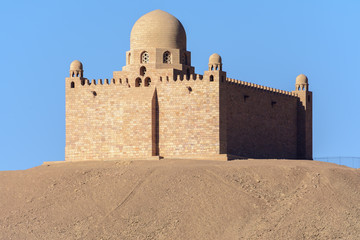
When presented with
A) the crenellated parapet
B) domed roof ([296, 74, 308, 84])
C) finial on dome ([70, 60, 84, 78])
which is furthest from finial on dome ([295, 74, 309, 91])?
finial on dome ([70, 60, 84, 78])

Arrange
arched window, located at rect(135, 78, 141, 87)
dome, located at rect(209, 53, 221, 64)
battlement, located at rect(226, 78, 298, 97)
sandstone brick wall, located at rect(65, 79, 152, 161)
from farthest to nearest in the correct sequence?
1. battlement, located at rect(226, 78, 298, 97)
2. arched window, located at rect(135, 78, 141, 87)
3. sandstone brick wall, located at rect(65, 79, 152, 161)
4. dome, located at rect(209, 53, 221, 64)

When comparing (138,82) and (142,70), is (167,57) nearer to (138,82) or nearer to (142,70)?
(142,70)

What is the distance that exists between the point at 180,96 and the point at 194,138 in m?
2.47

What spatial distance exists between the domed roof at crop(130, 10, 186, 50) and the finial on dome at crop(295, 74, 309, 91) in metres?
9.99

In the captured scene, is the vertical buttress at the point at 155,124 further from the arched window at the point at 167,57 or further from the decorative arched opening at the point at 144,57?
the decorative arched opening at the point at 144,57

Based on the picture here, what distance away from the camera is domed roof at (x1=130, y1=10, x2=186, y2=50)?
58.6 m

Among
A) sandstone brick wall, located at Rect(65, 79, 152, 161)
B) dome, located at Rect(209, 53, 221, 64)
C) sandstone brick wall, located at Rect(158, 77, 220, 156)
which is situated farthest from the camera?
sandstone brick wall, located at Rect(65, 79, 152, 161)

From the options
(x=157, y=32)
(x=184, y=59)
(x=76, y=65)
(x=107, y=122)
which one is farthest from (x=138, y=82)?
(x=76, y=65)

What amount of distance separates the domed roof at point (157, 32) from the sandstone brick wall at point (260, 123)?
4283mm

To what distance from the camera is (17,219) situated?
4959 centimetres

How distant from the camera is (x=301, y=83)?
215 ft

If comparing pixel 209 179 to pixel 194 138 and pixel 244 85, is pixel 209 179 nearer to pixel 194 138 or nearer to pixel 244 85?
pixel 194 138

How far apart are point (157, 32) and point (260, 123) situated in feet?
27.5

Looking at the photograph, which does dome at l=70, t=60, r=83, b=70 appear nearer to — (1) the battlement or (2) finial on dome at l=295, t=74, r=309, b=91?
(1) the battlement
